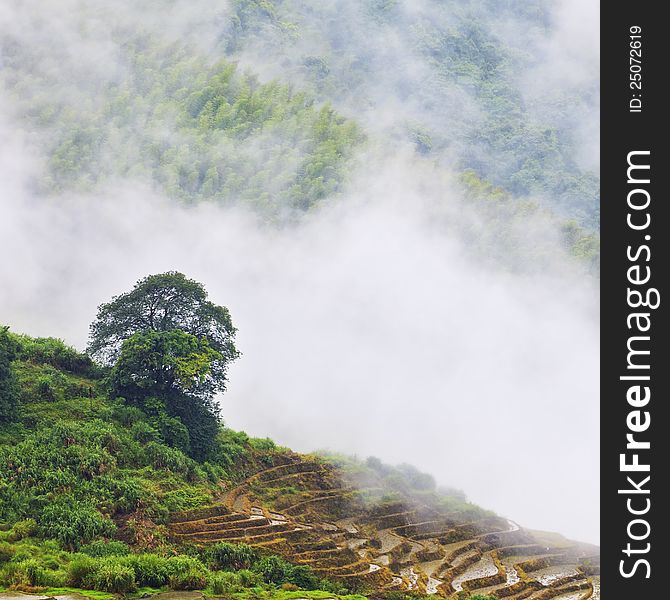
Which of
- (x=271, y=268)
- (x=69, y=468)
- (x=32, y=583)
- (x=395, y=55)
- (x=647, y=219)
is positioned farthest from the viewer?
(x=395, y=55)

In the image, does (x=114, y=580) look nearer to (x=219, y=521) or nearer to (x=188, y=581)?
(x=188, y=581)

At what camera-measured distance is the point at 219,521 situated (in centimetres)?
2427

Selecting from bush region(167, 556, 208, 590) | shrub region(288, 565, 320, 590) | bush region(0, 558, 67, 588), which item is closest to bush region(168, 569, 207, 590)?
bush region(167, 556, 208, 590)

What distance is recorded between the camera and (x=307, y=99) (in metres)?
85.1

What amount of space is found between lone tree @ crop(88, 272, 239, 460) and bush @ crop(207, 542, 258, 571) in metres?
6.72

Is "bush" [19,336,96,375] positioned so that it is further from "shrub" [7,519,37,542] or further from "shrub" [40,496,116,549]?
"shrub" [7,519,37,542]

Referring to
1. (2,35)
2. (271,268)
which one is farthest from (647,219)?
(2,35)

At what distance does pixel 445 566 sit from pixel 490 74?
294 feet

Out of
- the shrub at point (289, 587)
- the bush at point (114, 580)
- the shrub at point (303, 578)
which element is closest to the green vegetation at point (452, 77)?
the shrub at point (303, 578)

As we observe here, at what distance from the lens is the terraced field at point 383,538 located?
23.4 metres

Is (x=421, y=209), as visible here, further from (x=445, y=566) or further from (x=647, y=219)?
(x=647, y=219)

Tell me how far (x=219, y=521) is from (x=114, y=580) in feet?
25.7

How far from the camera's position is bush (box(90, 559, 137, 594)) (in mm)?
16438

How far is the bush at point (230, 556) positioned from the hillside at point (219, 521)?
0.11 ft
